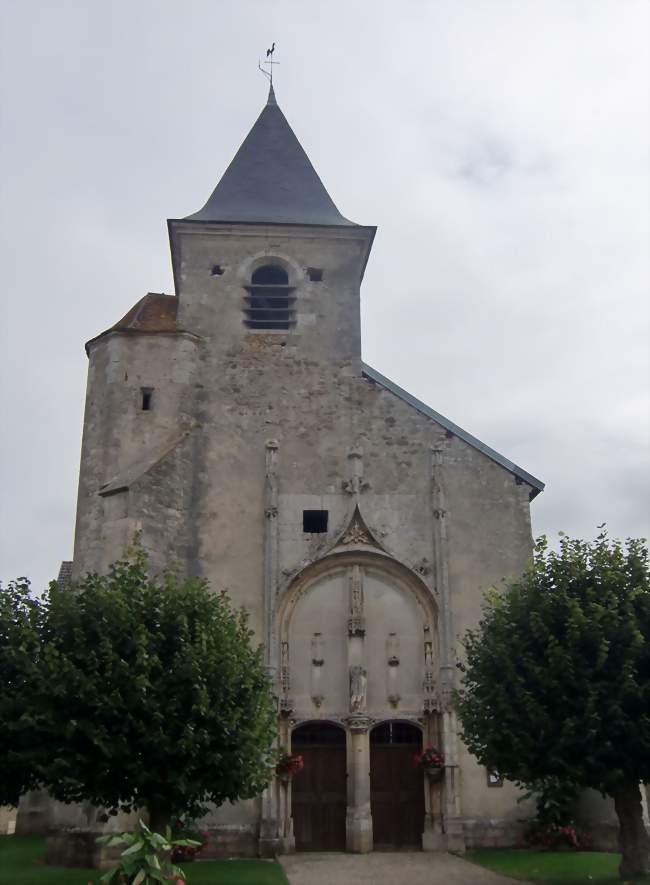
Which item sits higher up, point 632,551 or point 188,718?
point 632,551

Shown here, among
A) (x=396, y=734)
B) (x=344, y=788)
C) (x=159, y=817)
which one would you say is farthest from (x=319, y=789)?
(x=159, y=817)

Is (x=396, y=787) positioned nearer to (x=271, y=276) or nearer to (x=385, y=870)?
(x=385, y=870)

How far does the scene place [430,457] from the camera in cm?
1783

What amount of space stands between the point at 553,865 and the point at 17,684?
7839 millimetres

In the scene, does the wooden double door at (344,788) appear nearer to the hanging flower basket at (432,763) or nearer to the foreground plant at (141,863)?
the hanging flower basket at (432,763)

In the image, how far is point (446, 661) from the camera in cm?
1639

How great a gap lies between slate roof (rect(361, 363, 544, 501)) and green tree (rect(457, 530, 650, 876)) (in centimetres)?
471

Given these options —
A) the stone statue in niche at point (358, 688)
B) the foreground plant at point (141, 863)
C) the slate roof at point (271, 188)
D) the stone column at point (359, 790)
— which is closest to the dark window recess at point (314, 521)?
the stone statue in niche at point (358, 688)

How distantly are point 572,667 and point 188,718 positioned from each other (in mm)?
4798

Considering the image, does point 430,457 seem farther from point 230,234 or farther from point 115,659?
point 115,659

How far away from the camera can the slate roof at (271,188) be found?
66.9ft

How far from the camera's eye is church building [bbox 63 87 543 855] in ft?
51.9

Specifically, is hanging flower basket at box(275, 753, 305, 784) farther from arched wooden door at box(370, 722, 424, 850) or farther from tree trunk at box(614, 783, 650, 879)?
tree trunk at box(614, 783, 650, 879)

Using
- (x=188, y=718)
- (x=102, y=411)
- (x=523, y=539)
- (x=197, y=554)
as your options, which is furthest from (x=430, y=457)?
(x=188, y=718)
